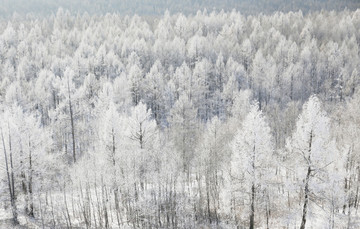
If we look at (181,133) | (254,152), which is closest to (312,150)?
(254,152)

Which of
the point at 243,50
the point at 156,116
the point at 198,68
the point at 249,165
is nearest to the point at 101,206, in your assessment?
the point at 249,165

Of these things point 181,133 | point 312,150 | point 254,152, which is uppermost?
point 312,150

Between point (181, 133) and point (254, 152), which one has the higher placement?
point (254, 152)

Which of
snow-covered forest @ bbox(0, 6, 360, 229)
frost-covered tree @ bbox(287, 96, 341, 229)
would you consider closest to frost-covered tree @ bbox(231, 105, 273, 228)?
snow-covered forest @ bbox(0, 6, 360, 229)

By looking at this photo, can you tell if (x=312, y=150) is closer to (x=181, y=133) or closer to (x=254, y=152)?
(x=254, y=152)

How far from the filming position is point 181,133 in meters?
55.9

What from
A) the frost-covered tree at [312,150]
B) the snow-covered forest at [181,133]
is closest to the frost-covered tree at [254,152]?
the snow-covered forest at [181,133]

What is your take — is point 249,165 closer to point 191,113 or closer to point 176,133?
point 176,133

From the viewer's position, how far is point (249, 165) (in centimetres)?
2769

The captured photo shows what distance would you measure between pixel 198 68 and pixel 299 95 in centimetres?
3385

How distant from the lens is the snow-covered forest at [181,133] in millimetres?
29875

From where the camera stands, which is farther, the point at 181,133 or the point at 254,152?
the point at 181,133

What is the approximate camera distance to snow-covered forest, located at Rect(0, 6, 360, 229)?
29.9 meters

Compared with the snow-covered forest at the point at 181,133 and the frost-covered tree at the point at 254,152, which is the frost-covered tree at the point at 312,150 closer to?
the snow-covered forest at the point at 181,133
